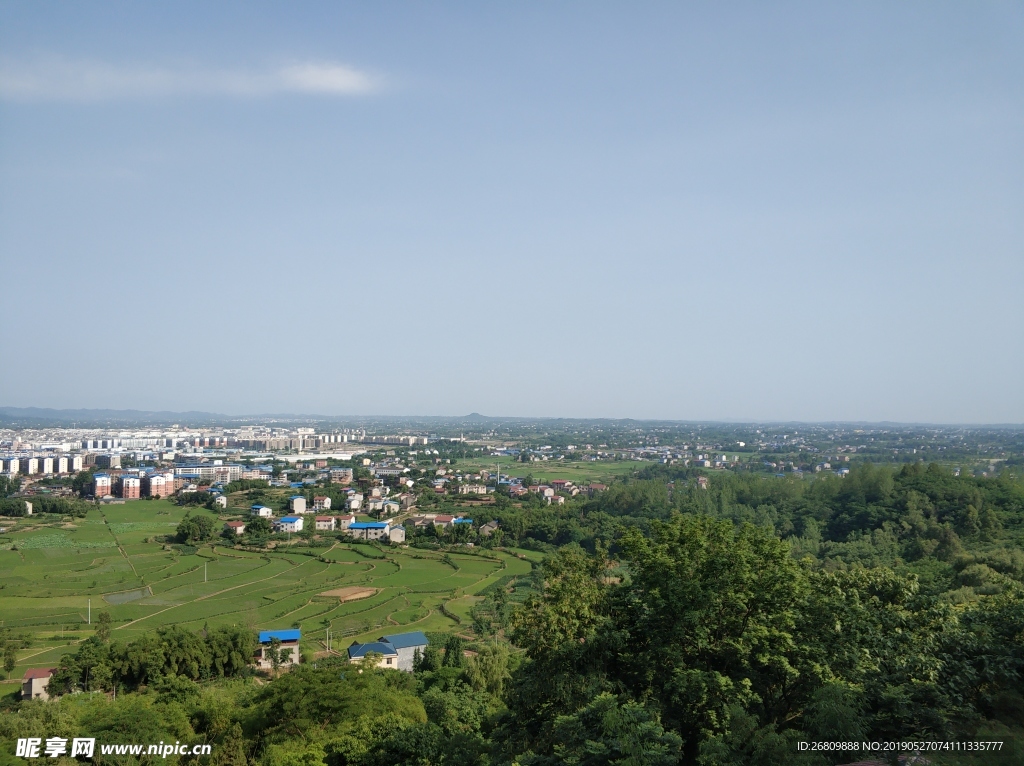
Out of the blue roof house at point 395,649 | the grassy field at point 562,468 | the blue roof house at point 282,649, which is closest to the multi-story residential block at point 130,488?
the grassy field at point 562,468

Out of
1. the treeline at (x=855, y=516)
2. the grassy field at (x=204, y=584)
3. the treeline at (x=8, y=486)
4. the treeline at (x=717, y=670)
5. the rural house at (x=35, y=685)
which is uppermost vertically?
the treeline at (x=717, y=670)

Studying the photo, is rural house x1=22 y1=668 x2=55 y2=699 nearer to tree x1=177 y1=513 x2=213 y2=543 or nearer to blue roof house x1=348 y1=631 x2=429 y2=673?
blue roof house x1=348 y1=631 x2=429 y2=673

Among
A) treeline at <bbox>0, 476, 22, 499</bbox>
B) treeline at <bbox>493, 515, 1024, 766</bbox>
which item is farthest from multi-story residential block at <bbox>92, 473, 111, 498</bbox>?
treeline at <bbox>493, 515, 1024, 766</bbox>

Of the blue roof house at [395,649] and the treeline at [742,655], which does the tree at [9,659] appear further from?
the treeline at [742,655]

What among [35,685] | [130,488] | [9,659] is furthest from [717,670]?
[130,488]

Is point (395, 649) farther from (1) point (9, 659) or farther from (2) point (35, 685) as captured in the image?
(1) point (9, 659)

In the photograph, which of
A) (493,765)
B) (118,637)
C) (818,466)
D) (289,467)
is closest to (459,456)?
(289,467)

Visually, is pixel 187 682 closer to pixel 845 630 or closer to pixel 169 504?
pixel 845 630
